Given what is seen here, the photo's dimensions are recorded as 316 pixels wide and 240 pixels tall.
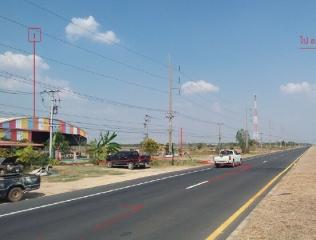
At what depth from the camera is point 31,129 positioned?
63656 mm

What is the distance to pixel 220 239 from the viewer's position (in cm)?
989

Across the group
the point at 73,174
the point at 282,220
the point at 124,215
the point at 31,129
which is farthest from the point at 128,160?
the point at 282,220

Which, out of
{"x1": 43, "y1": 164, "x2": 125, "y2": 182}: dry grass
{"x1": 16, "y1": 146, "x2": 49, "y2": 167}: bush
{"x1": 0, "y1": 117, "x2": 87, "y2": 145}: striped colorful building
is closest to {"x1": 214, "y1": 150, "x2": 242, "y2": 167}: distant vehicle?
{"x1": 43, "y1": 164, "x2": 125, "y2": 182}: dry grass

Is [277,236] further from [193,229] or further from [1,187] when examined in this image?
[1,187]

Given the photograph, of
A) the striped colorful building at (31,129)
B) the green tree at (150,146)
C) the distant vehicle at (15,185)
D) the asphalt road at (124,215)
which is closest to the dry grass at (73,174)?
the distant vehicle at (15,185)

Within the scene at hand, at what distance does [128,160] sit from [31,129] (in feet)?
76.2

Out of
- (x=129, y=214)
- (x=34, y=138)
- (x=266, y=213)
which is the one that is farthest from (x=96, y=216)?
(x=34, y=138)

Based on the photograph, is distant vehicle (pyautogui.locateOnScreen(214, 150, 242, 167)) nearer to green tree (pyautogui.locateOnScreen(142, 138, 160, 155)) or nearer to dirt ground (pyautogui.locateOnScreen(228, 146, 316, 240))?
green tree (pyautogui.locateOnScreen(142, 138, 160, 155))

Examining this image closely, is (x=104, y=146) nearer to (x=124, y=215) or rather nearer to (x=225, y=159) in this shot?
(x=225, y=159)

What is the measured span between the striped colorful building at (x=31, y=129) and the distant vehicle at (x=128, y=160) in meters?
14.2

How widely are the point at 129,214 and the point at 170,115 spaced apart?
44.3 m

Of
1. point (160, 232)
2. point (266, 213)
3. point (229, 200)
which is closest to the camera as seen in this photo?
point (160, 232)

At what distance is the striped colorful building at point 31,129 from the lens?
59.6m

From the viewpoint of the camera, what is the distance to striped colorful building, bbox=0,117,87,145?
59.6m
